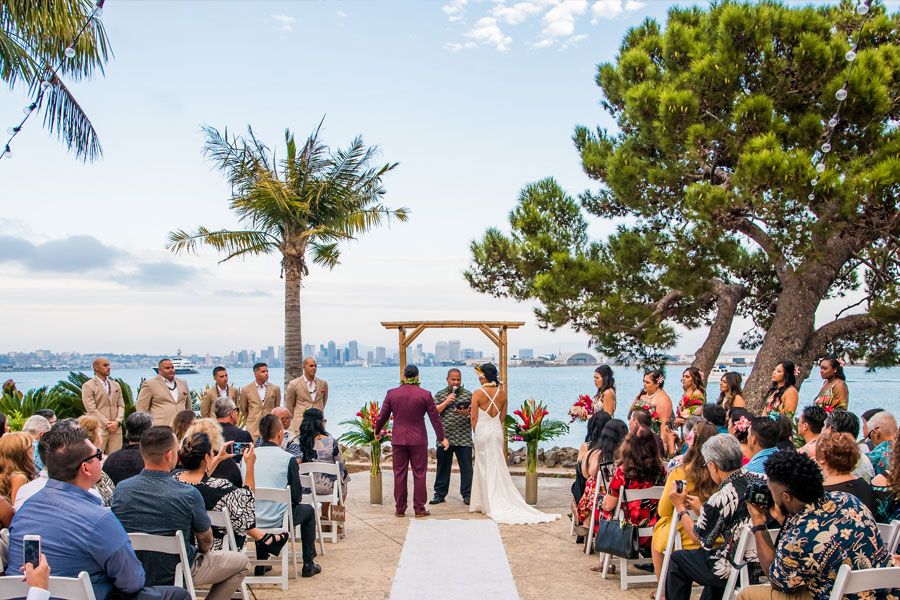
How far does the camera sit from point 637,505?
5520 millimetres

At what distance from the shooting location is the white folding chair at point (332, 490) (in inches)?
260

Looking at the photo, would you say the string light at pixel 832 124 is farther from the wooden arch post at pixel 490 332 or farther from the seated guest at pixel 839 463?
the seated guest at pixel 839 463

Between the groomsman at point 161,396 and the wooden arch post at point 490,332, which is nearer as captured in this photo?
the groomsman at point 161,396

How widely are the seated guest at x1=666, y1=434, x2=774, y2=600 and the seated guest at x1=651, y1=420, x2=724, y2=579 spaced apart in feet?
0.21

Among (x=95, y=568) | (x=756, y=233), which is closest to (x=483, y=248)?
(x=756, y=233)

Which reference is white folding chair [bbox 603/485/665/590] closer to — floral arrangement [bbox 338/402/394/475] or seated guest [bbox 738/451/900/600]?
seated guest [bbox 738/451/900/600]

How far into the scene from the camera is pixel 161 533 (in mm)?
3938

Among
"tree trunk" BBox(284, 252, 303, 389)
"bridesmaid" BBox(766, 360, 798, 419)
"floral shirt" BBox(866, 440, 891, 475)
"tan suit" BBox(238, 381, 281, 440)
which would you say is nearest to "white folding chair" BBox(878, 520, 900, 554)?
"floral shirt" BBox(866, 440, 891, 475)

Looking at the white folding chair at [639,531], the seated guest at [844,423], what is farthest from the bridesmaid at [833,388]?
the white folding chair at [639,531]

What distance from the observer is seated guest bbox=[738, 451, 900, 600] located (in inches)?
128

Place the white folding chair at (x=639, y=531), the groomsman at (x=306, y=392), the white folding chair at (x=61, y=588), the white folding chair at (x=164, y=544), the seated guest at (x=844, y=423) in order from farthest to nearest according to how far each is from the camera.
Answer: the groomsman at (x=306, y=392) → the white folding chair at (x=639, y=531) → the seated guest at (x=844, y=423) → the white folding chair at (x=164, y=544) → the white folding chair at (x=61, y=588)

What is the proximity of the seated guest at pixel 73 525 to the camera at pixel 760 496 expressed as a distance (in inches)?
116

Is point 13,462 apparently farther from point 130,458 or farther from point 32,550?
point 32,550

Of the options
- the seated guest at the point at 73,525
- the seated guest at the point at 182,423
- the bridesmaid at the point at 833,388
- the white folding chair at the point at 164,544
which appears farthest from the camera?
the bridesmaid at the point at 833,388
